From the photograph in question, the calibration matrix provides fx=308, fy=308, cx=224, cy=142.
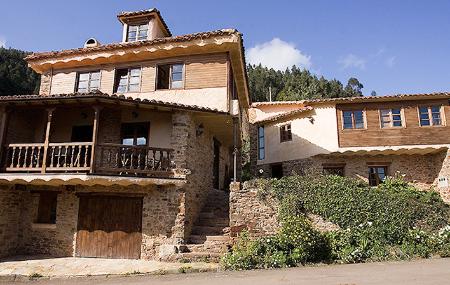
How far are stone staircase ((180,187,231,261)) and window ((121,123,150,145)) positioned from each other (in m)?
4.42

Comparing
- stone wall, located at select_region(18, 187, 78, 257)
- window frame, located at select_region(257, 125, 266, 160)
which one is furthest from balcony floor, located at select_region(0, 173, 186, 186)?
window frame, located at select_region(257, 125, 266, 160)

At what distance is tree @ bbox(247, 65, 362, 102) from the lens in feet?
167

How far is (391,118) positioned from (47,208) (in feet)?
63.1

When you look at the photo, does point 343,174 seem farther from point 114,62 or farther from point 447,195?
point 114,62

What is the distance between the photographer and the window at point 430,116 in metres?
18.3

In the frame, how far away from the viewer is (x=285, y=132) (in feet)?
73.7

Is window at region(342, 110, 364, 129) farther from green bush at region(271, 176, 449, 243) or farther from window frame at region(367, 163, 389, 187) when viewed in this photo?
green bush at region(271, 176, 449, 243)

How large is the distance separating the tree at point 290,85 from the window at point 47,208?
39157 mm

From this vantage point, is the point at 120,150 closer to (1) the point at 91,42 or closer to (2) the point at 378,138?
(1) the point at 91,42

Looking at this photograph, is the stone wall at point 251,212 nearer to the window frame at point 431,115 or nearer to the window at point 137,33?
the window at point 137,33

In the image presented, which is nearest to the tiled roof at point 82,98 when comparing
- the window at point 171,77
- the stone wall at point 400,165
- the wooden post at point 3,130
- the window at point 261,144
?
the wooden post at point 3,130

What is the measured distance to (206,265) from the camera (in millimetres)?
10672

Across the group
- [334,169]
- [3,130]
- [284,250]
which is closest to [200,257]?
[284,250]

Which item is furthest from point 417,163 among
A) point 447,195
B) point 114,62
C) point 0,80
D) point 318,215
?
point 0,80
